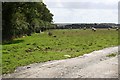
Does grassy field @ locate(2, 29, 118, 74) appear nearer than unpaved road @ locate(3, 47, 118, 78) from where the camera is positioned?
No

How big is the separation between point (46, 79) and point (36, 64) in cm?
453

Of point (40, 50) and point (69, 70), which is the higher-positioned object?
point (40, 50)

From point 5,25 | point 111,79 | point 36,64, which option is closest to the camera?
point 111,79

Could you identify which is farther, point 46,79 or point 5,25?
point 5,25

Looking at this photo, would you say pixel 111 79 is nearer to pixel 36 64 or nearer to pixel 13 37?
pixel 36 64

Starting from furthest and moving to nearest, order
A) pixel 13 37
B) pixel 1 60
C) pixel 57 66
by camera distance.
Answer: pixel 13 37 → pixel 1 60 → pixel 57 66

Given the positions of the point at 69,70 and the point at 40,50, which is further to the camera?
the point at 40,50

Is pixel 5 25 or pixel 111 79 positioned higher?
pixel 5 25

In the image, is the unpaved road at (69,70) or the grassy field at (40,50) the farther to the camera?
the grassy field at (40,50)

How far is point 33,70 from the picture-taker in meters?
15.3

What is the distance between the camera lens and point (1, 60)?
19.2 m

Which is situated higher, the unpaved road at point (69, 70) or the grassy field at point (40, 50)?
the grassy field at point (40, 50)

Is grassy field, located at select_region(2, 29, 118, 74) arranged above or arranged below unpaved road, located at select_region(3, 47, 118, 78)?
above

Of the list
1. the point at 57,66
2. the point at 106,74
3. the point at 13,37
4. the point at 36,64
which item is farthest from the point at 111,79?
the point at 13,37
